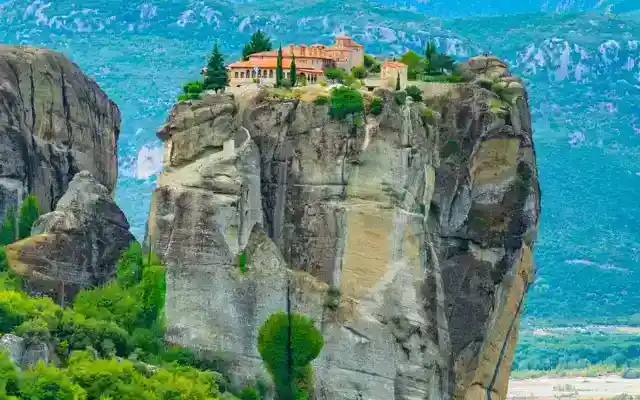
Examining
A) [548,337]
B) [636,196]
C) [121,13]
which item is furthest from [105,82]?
[636,196]

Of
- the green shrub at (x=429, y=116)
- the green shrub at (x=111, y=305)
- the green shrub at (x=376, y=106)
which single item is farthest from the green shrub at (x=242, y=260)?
the green shrub at (x=429, y=116)

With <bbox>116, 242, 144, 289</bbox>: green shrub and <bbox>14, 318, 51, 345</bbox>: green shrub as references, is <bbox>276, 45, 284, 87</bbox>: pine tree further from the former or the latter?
<bbox>14, 318, 51, 345</bbox>: green shrub

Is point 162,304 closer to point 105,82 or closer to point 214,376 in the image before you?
point 214,376

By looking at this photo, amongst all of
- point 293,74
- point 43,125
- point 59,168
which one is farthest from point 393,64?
point 43,125

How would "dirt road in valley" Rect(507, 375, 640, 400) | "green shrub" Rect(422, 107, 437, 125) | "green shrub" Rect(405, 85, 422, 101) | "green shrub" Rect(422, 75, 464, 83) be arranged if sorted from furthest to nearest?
"dirt road in valley" Rect(507, 375, 640, 400) → "green shrub" Rect(422, 75, 464, 83) → "green shrub" Rect(405, 85, 422, 101) → "green shrub" Rect(422, 107, 437, 125)

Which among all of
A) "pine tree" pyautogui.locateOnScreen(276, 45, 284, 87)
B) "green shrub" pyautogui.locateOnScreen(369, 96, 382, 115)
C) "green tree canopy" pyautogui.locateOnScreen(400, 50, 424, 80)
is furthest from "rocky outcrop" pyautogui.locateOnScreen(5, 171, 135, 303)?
"green tree canopy" pyautogui.locateOnScreen(400, 50, 424, 80)

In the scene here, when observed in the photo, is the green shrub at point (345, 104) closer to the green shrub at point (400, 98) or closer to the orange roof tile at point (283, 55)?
the green shrub at point (400, 98)
